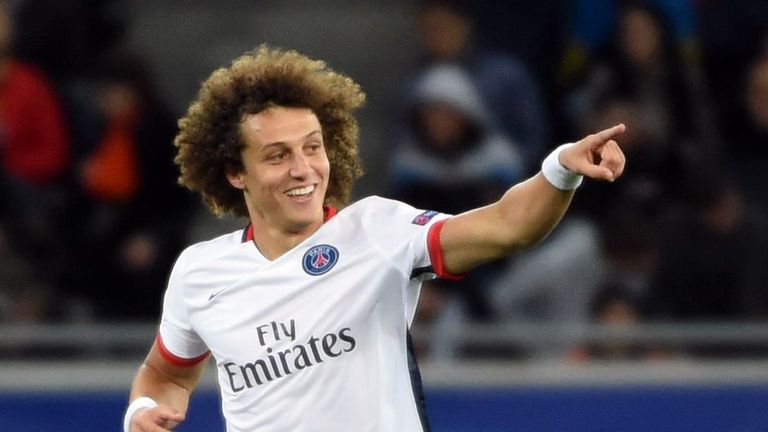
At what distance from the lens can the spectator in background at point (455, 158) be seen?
812 centimetres

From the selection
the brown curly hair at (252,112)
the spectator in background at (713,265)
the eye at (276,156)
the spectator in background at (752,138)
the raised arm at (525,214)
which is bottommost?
the raised arm at (525,214)

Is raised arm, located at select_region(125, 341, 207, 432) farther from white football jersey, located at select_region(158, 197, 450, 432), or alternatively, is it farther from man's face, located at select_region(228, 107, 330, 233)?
man's face, located at select_region(228, 107, 330, 233)

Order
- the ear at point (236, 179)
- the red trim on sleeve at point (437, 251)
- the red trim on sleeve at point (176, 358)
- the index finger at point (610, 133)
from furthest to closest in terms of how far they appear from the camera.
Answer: the red trim on sleeve at point (176, 358) → the ear at point (236, 179) → the red trim on sleeve at point (437, 251) → the index finger at point (610, 133)

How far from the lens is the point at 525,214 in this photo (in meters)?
4.12

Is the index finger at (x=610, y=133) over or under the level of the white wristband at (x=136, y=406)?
over

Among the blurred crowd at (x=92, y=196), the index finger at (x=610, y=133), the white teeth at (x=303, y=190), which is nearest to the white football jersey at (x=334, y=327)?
the white teeth at (x=303, y=190)

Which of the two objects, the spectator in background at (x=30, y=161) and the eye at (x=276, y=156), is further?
the spectator in background at (x=30, y=161)

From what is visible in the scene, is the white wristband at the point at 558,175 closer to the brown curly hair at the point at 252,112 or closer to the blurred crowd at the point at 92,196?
the brown curly hair at the point at 252,112

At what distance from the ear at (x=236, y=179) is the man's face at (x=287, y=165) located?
88mm

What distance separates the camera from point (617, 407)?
292 inches

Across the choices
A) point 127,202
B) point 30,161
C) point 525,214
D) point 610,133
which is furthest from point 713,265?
point 610,133

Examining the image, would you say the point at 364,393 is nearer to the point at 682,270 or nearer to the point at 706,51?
the point at 682,270

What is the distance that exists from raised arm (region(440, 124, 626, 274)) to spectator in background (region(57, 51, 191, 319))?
167 inches

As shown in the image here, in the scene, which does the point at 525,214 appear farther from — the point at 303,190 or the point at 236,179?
the point at 236,179
